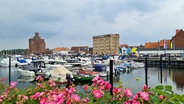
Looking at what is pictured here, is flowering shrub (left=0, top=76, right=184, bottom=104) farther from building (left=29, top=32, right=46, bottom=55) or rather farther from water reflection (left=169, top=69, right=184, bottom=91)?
building (left=29, top=32, right=46, bottom=55)

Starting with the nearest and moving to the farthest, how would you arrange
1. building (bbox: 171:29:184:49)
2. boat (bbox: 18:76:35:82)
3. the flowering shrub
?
the flowering shrub < boat (bbox: 18:76:35:82) < building (bbox: 171:29:184:49)

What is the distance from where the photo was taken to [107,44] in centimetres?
16938

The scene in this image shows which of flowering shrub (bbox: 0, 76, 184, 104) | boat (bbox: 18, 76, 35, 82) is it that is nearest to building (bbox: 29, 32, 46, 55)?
boat (bbox: 18, 76, 35, 82)

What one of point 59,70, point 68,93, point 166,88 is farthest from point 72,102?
point 59,70

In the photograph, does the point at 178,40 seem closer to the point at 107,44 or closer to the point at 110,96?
the point at 107,44

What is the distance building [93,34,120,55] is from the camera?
167 m

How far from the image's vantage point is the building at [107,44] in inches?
6585

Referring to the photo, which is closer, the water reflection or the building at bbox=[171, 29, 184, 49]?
the water reflection

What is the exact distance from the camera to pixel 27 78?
40.8 metres

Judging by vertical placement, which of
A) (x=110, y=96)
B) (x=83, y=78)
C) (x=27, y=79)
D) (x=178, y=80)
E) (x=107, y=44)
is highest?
(x=107, y=44)

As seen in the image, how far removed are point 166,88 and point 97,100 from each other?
95cm

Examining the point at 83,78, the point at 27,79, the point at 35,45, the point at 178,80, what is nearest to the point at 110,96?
the point at 83,78

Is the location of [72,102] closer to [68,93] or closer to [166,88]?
[68,93]

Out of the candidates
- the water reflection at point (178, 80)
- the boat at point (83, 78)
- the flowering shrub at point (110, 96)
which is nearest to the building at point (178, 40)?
the water reflection at point (178, 80)
